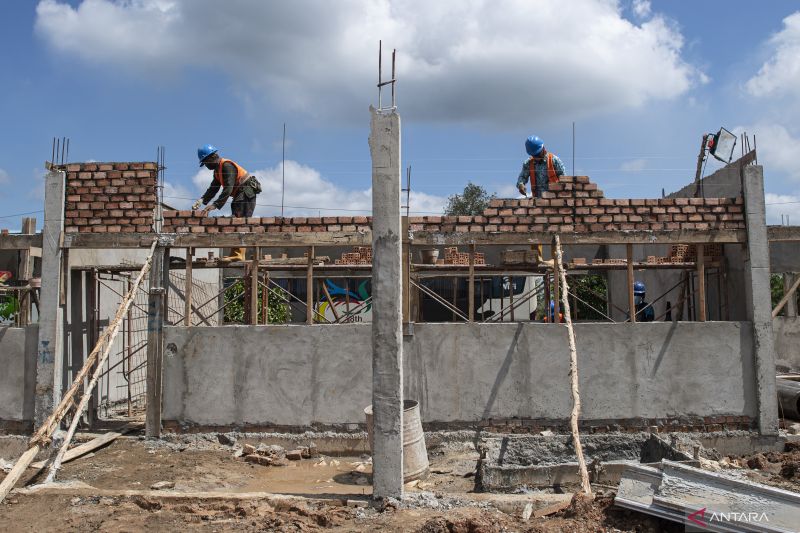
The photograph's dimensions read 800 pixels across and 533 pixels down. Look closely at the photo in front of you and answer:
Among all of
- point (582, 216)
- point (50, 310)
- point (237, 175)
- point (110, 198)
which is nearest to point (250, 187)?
point (237, 175)

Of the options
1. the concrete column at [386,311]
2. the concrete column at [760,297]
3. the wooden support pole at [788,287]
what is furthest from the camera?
the wooden support pole at [788,287]

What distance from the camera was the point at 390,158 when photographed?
6.07 m

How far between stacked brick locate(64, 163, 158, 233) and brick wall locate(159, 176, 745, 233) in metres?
2.70

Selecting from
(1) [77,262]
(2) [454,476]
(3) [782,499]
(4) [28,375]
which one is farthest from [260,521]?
(1) [77,262]

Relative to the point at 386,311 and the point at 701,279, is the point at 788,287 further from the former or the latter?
the point at 386,311

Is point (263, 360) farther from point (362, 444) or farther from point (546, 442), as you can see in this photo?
point (546, 442)

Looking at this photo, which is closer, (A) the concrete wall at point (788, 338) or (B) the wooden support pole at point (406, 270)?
(B) the wooden support pole at point (406, 270)

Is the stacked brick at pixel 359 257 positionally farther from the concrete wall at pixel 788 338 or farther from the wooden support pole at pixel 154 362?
the concrete wall at pixel 788 338

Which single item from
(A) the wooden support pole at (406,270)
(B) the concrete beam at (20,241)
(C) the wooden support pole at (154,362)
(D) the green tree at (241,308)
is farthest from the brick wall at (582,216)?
(D) the green tree at (241,308)

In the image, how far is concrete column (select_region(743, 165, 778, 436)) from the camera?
848 cm

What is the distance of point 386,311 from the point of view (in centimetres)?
600

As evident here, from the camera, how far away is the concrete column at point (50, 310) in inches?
339

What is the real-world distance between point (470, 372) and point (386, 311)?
2.90 m

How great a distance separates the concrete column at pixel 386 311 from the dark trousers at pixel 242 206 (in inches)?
161
